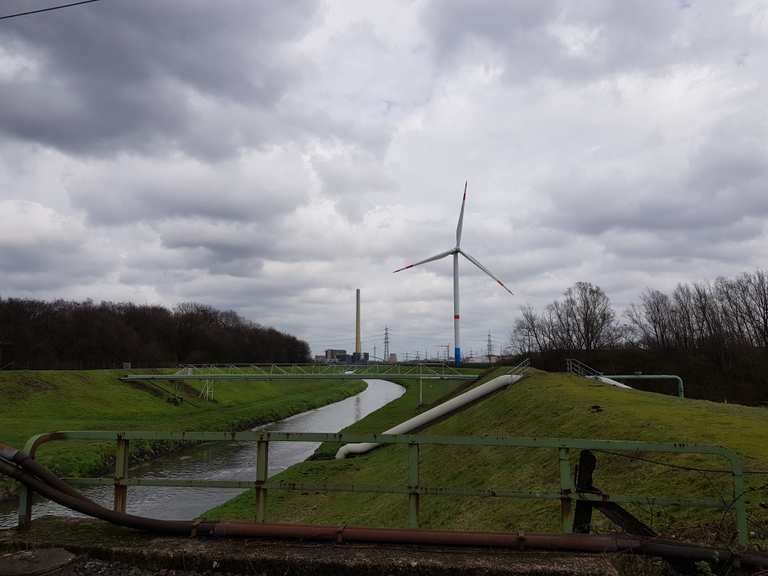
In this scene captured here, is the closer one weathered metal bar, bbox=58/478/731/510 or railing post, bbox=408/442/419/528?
weathered metal bar, bbox=58/478/731/510

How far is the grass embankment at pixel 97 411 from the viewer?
27406 millimetres

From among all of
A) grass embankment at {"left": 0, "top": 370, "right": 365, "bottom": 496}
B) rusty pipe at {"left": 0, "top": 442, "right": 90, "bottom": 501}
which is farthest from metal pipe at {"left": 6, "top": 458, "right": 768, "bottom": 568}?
grass embankment at {"left": 0, "top": 370, "right": 365, "bottom": 496}

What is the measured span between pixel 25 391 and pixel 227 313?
462ft

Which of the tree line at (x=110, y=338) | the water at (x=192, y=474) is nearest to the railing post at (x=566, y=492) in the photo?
the water at (x=192, y=474)

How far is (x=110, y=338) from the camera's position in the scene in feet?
306

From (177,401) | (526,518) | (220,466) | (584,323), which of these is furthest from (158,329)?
(526,518)

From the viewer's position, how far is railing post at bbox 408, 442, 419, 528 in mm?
6023

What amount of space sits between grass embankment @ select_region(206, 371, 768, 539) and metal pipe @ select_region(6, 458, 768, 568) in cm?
134

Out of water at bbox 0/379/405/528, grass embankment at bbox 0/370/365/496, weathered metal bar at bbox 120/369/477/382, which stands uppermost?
weathered metal bar at bbox 120/369/477/382

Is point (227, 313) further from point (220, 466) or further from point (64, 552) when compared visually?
point (64, 552)

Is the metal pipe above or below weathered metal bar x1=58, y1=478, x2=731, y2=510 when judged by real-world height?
below

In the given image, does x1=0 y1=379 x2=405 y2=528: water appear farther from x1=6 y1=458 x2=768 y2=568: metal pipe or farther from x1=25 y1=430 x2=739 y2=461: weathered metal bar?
x1=6 y1=458 x2=768 y2=568: metal pipe

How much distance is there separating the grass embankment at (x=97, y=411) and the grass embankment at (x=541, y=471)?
1097 centimetres

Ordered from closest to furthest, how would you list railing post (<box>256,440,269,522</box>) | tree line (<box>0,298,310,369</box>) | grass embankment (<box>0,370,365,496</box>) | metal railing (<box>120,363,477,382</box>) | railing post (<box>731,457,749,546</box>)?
railing post (<box>731,457,749,546</box>), railing post (<box>256,440,269,522</box>), grass embankment (<box>0,370,365,496</box>), metal railing (<box>120,363,477,382</box>), tree line (<box>0,298,310,369</box>)
